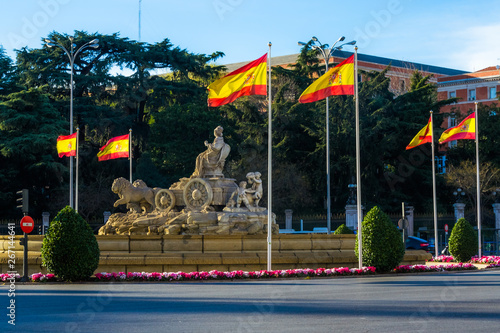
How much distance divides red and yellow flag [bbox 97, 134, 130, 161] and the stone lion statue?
16.3 ft

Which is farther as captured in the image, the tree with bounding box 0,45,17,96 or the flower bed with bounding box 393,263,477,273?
the tree with bounding box 0,45,17,96

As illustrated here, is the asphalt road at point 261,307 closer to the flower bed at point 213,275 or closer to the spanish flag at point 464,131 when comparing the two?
the flower bed at point 213,275

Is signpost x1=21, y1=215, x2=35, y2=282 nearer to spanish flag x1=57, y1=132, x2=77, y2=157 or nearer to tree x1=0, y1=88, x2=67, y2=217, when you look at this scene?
A: spanish flag x1=57, y1=132, x2=77, y2=157

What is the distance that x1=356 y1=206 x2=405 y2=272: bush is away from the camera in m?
21.8

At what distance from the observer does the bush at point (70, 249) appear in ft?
63.8

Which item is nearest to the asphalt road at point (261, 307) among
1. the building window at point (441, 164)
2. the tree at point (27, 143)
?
the tree at point (27, 143)

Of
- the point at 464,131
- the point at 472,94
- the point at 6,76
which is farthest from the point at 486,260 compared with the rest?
the point at 472,94

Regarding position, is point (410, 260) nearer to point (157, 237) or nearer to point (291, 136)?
point (157, 237)

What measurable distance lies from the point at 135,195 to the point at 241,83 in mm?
7854

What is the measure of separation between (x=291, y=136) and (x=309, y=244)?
30.5 metres

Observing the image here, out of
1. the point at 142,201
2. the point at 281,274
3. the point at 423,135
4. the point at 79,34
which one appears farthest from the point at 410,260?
the point at 79,34

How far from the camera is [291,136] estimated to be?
54.3 metres

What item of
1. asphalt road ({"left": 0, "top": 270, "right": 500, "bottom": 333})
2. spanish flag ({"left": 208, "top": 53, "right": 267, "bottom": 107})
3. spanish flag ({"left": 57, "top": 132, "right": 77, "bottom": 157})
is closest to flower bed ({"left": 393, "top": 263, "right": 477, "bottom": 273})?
asphalt road ({"left": 0, "top": 270, "right": 500, "bottom": 333})

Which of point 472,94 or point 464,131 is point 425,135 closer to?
point 464,131
